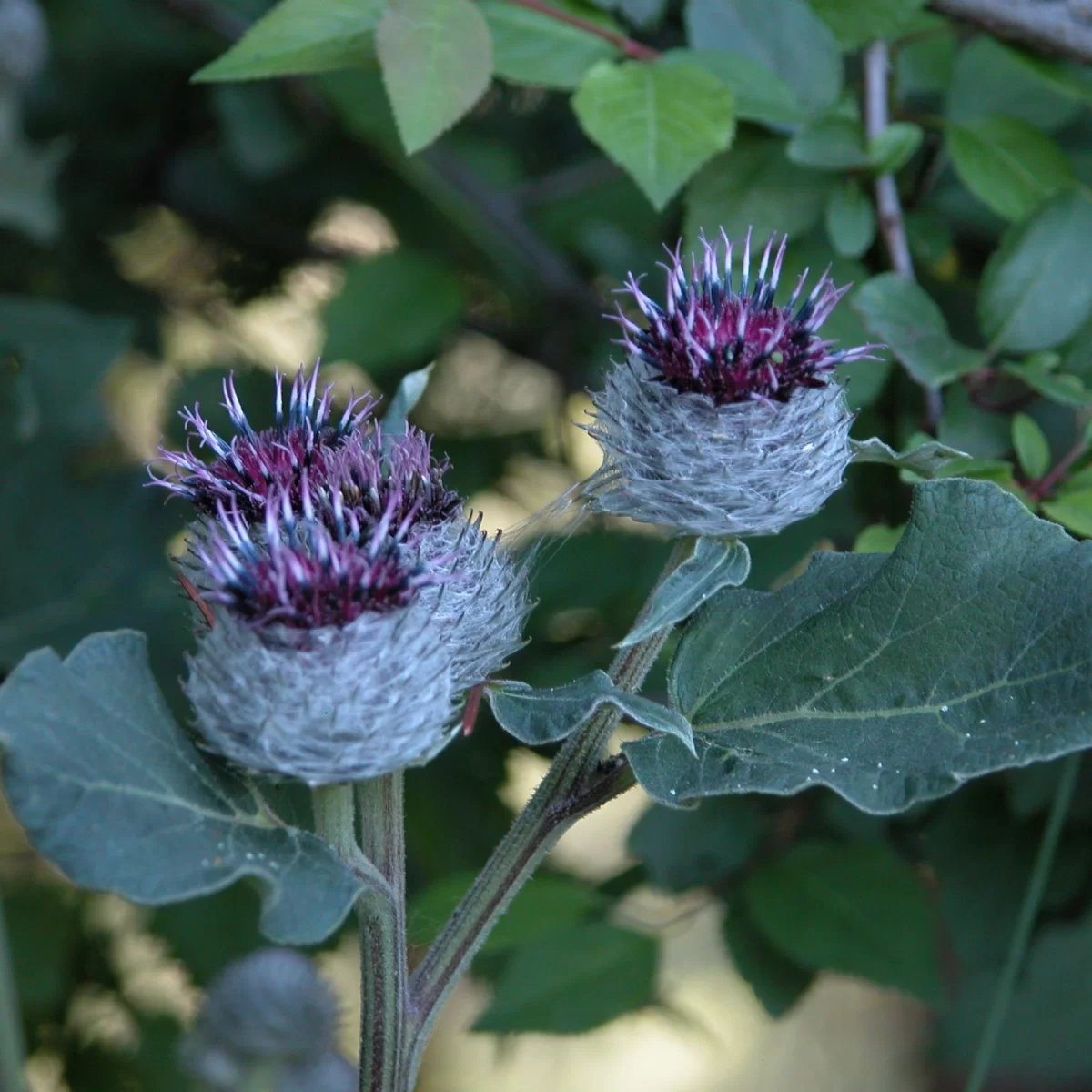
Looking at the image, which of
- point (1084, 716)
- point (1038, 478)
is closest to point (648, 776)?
point (1084, 716)

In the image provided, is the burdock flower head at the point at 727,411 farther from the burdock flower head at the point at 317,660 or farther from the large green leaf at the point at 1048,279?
the large green leaf at the point at 1048,279

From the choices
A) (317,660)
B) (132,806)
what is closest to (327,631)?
(317,660)

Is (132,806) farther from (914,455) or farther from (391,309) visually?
(391,309)

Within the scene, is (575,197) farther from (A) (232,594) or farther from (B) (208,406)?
(A) (232,594)

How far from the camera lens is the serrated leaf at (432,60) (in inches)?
39.3

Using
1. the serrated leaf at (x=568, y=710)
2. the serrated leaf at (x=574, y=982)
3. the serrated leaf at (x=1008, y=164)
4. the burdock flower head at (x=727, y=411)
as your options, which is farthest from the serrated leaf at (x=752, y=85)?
the serrated leaf at (x=574, y=982)

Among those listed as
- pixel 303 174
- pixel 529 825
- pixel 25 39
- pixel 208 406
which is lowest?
pixel 208 406

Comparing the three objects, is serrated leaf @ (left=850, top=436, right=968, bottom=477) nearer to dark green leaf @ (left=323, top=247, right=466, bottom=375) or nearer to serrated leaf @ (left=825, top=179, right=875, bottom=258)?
serrated leaf @ (left=825, top=179, right=875, bottom=258)

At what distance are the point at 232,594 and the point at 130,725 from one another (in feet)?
0.35

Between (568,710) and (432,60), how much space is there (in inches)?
22.8

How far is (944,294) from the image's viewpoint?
1.34 m

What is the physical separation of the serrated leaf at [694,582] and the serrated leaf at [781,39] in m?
0.59

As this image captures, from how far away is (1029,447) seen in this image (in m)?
1.07

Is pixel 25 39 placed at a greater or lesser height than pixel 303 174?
Answer: greater
